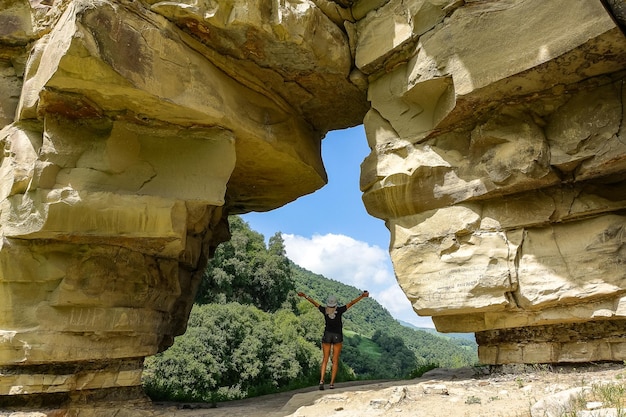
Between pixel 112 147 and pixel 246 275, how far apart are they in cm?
2047

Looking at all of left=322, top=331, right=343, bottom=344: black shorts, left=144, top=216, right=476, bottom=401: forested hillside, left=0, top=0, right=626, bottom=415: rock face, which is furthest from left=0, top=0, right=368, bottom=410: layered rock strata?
left=144, top=216, right=476, bottom=401: forested hillside

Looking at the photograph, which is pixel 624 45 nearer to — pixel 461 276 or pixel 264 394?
pixel 461 276

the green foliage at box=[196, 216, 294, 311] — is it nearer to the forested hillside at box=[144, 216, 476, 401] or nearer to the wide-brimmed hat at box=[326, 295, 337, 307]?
the forested hillside at box=[144, 216, 476, 401]

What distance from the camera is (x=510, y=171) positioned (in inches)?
238

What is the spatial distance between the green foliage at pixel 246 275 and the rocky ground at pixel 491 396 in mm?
18144

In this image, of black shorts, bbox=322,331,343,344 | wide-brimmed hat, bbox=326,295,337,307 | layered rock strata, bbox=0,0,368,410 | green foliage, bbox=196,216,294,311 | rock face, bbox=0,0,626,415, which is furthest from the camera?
green foliage, bbox=196,216,294,311

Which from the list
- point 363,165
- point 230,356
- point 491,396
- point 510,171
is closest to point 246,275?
point 230,356

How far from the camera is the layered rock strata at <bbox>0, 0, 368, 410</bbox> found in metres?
5.98

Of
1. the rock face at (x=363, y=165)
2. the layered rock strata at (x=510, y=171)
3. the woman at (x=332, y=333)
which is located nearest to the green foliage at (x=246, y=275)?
the woman at (x=332, y=333)

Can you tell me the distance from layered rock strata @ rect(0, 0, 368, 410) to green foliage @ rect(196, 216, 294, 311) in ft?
55.6

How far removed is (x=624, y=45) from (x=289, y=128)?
5.05 metres

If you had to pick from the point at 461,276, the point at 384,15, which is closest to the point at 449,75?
the point at 384,15

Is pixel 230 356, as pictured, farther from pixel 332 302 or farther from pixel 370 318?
pixel 370 318

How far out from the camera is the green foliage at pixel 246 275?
965 inches
